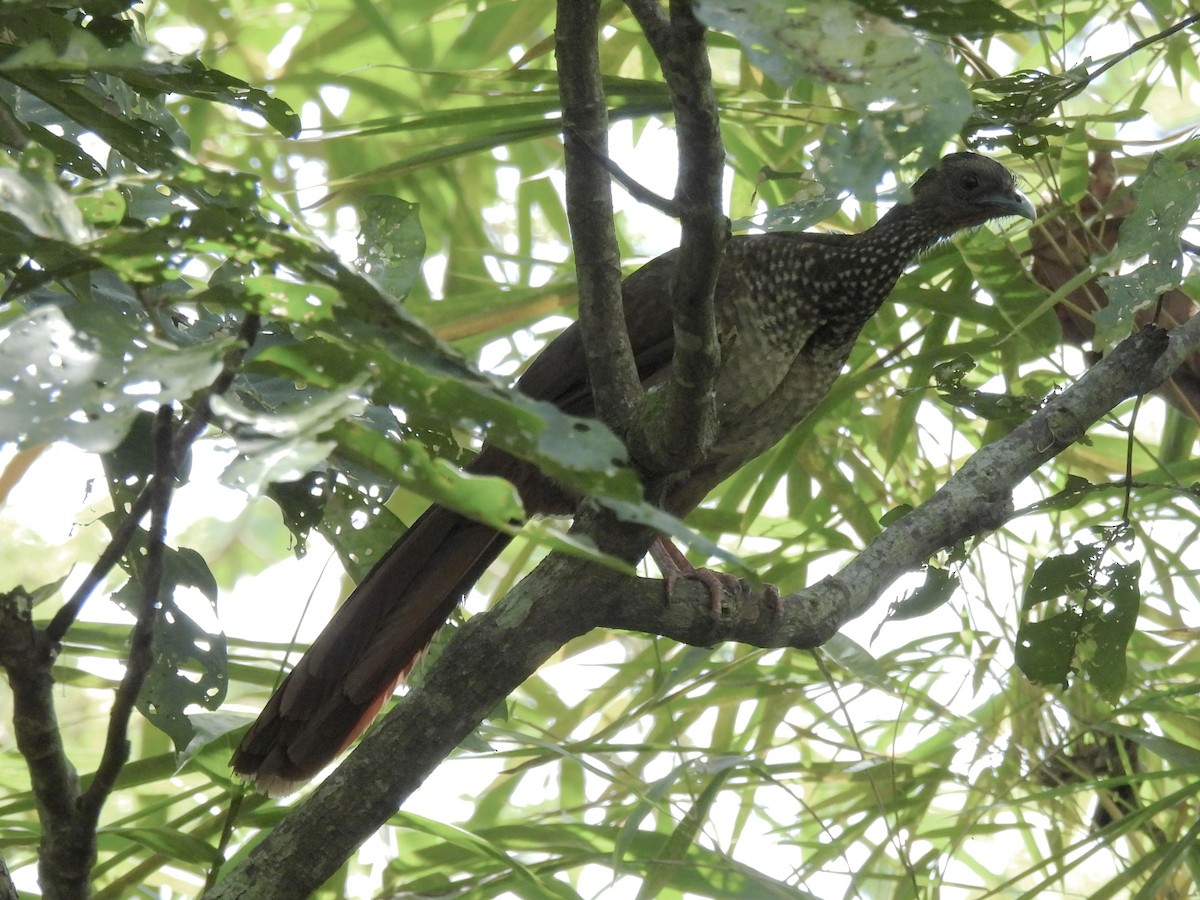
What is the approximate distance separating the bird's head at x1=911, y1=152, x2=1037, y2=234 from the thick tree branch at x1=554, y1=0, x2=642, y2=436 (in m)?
1.26

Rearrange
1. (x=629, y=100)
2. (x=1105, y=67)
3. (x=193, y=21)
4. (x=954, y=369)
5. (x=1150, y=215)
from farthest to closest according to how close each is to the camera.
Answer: (x=193, y=21), (x=629, y=100), (x=954, y=369), (x=1105, y=67), (x=1150, y=215)

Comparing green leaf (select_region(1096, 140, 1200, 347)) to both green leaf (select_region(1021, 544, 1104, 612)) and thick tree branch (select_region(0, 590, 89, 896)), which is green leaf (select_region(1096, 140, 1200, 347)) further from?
thick tree branch (select_region(0, 590, 89, 896))

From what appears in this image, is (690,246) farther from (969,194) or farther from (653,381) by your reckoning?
(969,194)

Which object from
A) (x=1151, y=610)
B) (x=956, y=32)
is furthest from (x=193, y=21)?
(x=956, y=32)

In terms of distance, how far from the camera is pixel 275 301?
34.1 inches

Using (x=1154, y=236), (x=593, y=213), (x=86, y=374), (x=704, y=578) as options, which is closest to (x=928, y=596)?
(x=704, y=578)

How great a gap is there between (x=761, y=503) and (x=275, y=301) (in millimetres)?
2156

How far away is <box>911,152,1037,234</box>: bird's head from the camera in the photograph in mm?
2742

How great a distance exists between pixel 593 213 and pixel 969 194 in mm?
1451

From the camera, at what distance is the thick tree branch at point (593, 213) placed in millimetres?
1399

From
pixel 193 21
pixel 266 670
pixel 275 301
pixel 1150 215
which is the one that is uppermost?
pixel 193 21

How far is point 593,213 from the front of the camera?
161cm

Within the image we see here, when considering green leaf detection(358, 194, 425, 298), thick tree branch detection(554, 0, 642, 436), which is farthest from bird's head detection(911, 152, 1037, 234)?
green leaf detection(358, 194, 425, 298)

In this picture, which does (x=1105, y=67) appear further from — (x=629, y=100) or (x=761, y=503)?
(x=761, y=503)
